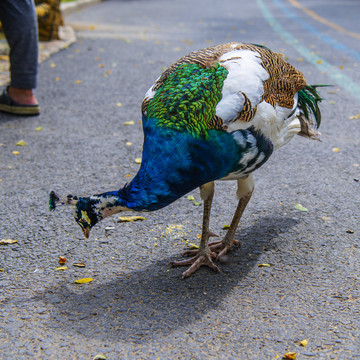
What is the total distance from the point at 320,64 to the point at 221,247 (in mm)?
4928

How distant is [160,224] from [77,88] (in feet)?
11.6

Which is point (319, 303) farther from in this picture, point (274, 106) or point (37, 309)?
point (37, 309)

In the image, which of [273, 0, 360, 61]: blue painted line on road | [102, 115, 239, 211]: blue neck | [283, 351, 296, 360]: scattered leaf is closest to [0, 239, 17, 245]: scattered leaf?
[102, 115, 239, 211]: blue neck

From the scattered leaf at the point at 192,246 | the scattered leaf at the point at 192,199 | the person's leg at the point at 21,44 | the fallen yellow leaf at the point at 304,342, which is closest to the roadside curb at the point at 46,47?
the person's leg at the point at 21,44

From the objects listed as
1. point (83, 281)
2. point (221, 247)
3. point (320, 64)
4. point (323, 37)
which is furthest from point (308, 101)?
point (323, 37)

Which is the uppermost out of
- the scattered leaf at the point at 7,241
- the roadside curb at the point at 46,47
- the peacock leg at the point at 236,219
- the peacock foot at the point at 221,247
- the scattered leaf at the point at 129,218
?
the peacock leg at the point at 236,219

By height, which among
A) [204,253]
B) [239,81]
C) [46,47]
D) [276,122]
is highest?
[239,81]

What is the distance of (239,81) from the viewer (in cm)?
288

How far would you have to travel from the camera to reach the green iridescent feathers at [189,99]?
2.67 metres

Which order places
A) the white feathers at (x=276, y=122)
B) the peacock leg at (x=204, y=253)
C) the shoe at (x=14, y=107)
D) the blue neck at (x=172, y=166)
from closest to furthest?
the blue neck at (x=172, y=166) < the white feathers at (x=276, y=122) < the peacock leg at (x=204, y=253) < the shoe at (x=14, y=107)

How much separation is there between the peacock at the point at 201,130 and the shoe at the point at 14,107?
2.95 m

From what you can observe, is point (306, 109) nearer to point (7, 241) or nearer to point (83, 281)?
point (83, 281)

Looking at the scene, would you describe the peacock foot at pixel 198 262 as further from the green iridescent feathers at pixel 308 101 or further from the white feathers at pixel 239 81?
the green iridescent feathers at pixel 308 101

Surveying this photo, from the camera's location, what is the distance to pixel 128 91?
6504 mm
